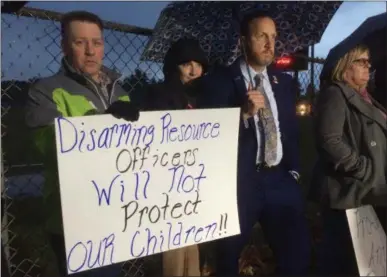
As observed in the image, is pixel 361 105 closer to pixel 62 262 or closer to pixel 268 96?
pixel 268 96

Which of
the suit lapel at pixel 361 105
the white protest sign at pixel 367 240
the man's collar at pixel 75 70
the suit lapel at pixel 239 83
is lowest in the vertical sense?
the white protest sign at pixel 367 240

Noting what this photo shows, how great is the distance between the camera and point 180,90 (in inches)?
98.0

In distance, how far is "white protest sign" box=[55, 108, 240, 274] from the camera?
2.18 meters

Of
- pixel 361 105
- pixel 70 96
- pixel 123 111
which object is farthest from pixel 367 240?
pixel 70 96

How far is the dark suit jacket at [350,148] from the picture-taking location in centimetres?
266

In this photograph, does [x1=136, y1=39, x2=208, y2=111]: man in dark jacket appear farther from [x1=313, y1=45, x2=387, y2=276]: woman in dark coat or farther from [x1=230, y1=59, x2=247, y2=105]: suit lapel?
[x1=313, y1=45, x2=387, y2=276]: woman in dark coat

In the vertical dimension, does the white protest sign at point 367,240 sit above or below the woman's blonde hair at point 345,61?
below

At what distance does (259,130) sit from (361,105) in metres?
0.55

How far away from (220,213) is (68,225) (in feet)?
2.30

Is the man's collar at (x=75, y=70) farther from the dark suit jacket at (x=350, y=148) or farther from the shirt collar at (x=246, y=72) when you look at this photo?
the dark suit jacket at (x=350, y=148)

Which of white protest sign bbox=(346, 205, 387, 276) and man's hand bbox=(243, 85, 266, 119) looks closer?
man's hand bbox=(243, 85, 266, 119)

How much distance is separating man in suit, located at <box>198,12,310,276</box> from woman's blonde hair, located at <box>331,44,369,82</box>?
0.26 metres

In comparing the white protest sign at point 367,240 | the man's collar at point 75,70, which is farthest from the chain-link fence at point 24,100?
the white protest sign at point 367,240

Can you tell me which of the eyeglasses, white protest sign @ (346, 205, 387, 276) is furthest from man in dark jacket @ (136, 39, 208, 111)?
white protest sign @ (346, 205, 387, 276)
